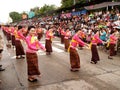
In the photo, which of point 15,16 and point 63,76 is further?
point 15,16

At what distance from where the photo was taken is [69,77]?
999 cm

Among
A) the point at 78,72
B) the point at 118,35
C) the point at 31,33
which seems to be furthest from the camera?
the point at 118,35

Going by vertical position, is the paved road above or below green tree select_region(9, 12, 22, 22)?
below

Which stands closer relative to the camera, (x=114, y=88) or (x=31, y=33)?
(x=114, y=88)

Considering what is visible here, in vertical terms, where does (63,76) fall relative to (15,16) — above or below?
below

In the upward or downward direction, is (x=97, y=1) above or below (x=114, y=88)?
above

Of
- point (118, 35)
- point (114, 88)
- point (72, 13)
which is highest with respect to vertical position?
point (72, 13)

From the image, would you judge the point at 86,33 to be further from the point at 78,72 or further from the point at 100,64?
the point at 78,72

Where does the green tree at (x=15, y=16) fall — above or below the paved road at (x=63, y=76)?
above

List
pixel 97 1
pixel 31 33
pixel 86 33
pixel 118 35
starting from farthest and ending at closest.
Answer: pixel 97 1
pixel 86 33
pixel 118 35
pixel 31 33

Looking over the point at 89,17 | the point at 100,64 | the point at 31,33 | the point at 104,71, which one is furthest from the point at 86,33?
the point at 31,33

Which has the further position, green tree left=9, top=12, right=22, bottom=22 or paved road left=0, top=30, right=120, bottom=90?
green tree left=9, top=12, right=22, bottom=22

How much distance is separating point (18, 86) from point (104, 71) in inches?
161

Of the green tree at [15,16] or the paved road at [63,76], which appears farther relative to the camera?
the green tree at [15,16]
